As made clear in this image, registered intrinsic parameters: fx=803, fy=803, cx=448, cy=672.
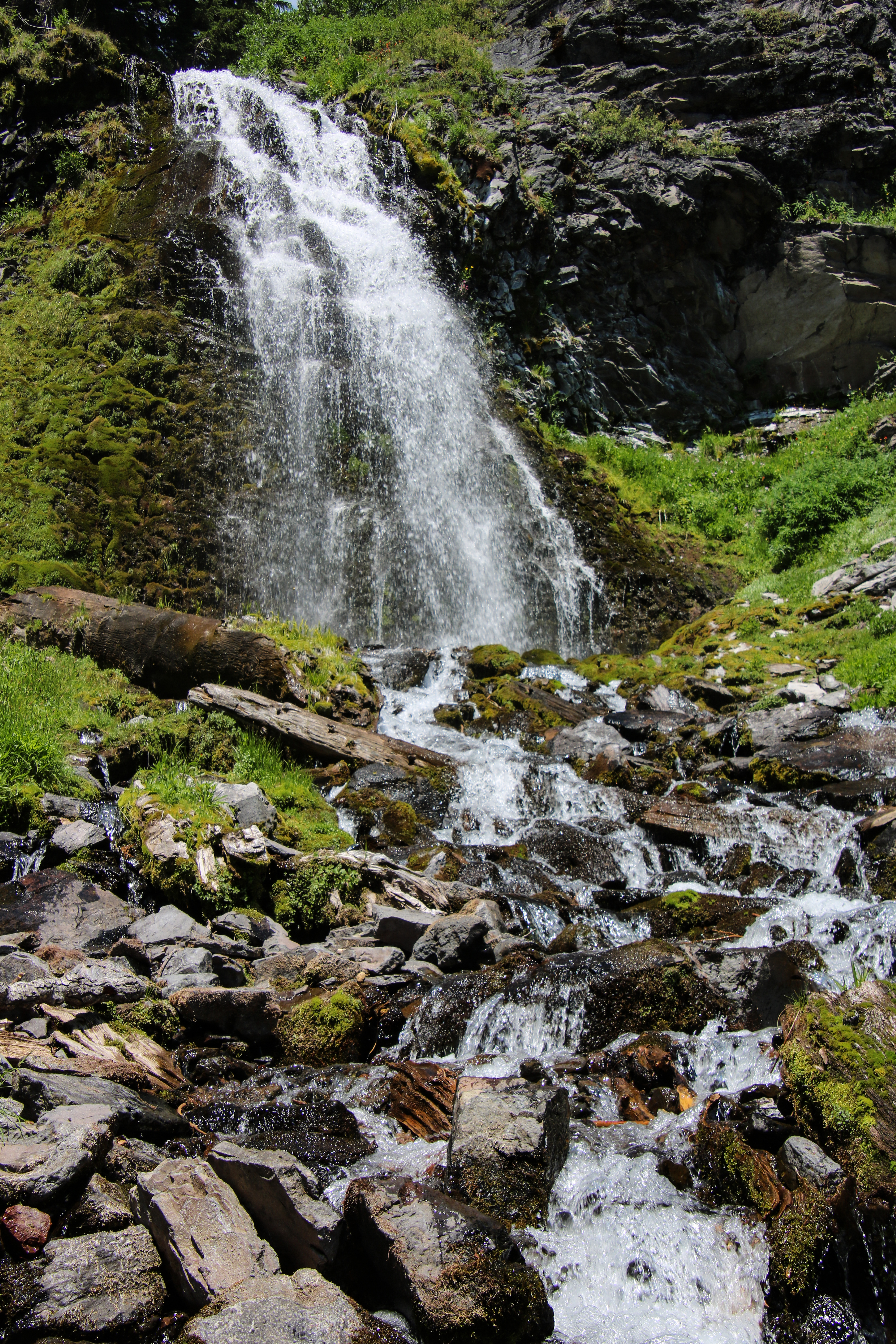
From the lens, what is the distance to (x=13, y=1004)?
3936 millimetres

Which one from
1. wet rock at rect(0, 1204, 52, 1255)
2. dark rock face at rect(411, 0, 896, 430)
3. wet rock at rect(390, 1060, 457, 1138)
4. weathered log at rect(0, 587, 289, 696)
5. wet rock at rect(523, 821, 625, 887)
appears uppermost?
dark rock face at rect(411, 0, 896, 430)

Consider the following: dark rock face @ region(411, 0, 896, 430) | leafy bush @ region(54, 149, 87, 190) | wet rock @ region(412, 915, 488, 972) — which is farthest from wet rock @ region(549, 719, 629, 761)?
leafy bush @ region(54, 149, 87, 190)

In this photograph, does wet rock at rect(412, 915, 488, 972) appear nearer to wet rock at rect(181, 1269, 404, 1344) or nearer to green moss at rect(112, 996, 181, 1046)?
green moss at rect(112, 996, 181, 1046)

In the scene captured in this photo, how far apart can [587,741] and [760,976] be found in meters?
5.76

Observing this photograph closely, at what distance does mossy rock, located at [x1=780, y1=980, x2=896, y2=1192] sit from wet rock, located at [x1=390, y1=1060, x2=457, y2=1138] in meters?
1.59

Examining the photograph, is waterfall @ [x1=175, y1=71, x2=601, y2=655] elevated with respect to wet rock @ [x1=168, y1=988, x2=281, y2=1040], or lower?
elevated

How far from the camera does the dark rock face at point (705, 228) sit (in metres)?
21.3

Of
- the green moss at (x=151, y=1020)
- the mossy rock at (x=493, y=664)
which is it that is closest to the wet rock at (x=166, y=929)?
the green moss at (x=151, y=1020)

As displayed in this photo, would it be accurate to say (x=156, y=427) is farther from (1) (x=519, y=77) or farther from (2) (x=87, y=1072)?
(1) (x=519, y=77)

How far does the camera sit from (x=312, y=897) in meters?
6.30

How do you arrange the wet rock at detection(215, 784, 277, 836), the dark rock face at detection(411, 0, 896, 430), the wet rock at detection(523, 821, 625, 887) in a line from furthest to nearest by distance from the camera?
1. the dark rock face at detection(411, 0, 896, 430)
2. the wet rock at detection(523, 821, 625, 887)
3. the wet rock at detection(215, 784, 277, 836)

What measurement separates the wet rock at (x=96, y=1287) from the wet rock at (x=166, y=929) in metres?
2.68

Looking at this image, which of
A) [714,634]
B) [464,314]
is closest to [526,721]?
[714,634]

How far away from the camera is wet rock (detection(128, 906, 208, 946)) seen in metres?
5.33
